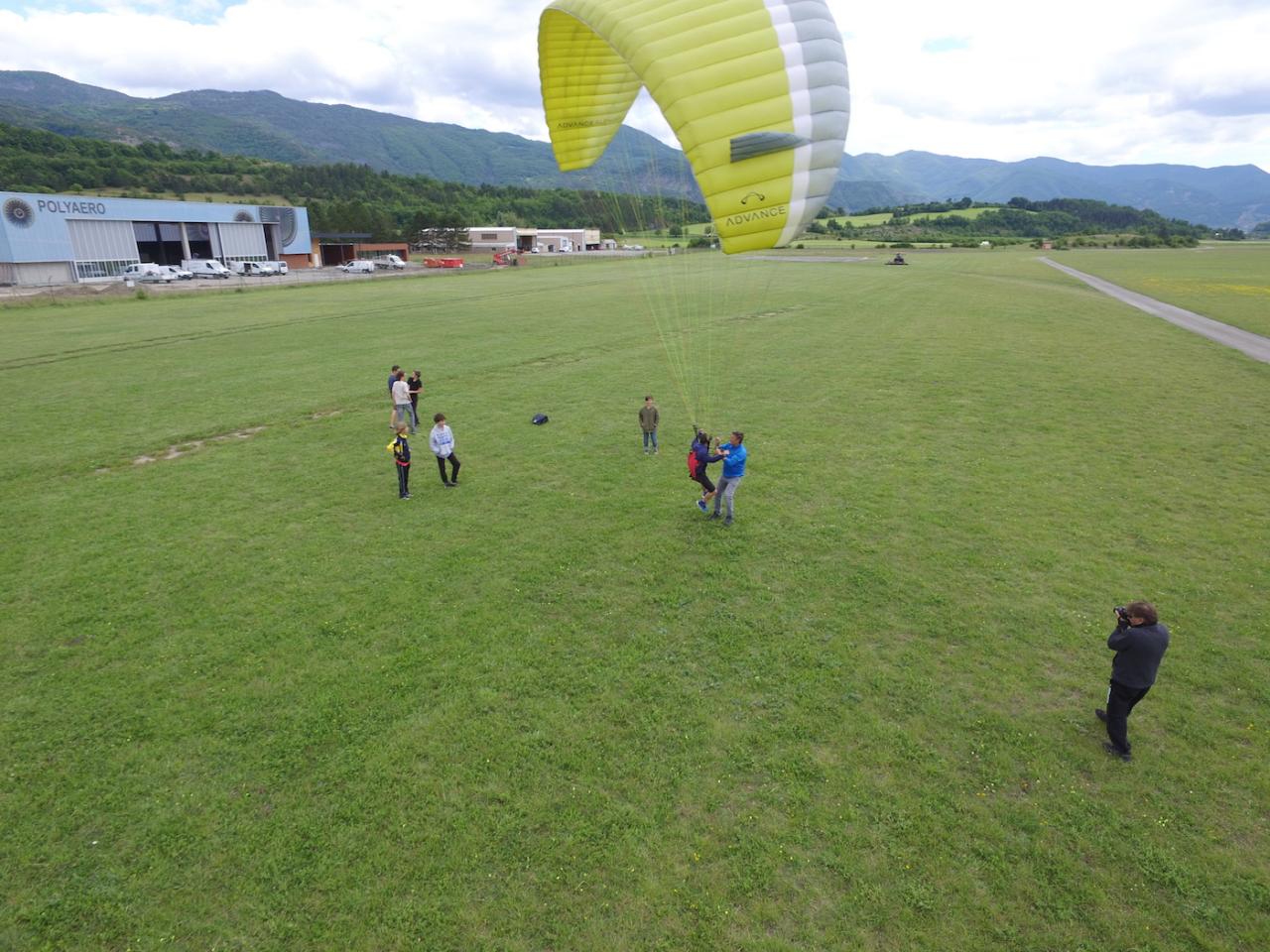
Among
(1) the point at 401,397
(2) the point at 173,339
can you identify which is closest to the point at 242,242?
(2) the point at 173,339

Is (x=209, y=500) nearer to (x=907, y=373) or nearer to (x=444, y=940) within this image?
(x=444, y=940)

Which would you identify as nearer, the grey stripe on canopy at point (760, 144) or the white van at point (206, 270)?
the grey stripe on canopy at point (760, 144)

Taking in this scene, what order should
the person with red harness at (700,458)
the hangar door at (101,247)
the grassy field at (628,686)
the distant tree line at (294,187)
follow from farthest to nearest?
1. the distant tree line at (294,187)
2. the hangar door at (101,247)
3. the person with red harness at (700,458)
4. the grassy field at (628,686)

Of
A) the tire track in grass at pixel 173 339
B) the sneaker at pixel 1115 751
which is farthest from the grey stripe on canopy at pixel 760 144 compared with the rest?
the tire track in grass at pixel 173 339

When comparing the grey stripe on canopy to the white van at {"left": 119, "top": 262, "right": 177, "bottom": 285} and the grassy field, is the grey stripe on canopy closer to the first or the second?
the grassy field

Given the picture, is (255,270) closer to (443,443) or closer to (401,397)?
(401,397)

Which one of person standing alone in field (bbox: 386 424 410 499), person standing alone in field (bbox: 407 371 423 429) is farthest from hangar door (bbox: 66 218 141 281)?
person standing alone in field (bbox: 386 424 410 499)

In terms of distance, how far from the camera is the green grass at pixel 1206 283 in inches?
1321

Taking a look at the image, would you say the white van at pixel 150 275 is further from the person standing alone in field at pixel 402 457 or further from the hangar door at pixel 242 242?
the person standing alone in field at pixel 402 457

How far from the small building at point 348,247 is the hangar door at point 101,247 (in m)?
22.9

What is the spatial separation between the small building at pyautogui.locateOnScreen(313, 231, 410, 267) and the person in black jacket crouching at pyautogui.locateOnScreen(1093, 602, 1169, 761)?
98517 mm

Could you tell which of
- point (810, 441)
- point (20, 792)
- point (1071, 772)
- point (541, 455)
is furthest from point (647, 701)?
point (810, 441)

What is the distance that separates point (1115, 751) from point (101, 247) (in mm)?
85504

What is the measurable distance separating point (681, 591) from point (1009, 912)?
4.77 meters
